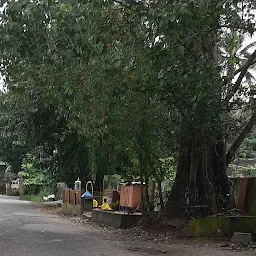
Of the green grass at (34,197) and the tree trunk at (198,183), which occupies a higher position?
the tree trunk at (198,183)

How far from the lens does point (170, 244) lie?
1112cm

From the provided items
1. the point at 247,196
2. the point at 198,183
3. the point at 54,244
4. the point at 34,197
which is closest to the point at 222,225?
the point at 247,196

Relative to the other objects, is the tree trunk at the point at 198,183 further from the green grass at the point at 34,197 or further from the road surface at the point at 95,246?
the green grass at the point at 34,197

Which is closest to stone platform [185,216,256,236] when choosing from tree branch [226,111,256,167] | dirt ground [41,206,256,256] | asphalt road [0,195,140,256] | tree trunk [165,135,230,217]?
dirt ground [41,206,256,256]

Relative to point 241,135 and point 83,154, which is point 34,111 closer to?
point 83,154

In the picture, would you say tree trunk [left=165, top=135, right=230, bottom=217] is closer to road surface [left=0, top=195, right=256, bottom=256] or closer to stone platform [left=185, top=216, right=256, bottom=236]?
stone platform [left=185, top=216, right=256, bottom=236]

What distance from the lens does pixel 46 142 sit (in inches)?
984

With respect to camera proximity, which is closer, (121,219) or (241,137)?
(241,137)

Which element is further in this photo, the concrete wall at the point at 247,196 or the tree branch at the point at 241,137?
the concrete wall at the point at 247,196

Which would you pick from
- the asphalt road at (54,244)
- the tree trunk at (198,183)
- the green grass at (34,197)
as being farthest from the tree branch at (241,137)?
the green grass at (34,197)

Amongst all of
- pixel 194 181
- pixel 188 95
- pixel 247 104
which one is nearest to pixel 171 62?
pixel 188 95

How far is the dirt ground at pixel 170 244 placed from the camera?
9664 mm

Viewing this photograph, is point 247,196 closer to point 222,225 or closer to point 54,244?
point 222,225

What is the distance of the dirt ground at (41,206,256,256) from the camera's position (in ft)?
31.7
